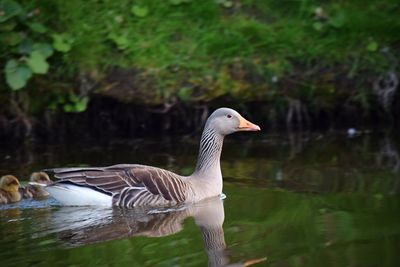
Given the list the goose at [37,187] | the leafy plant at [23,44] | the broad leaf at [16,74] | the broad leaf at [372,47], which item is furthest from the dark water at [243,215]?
the broad leaf at [372,47]

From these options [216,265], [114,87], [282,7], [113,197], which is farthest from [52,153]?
[216,265]

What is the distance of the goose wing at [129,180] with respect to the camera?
10.9m

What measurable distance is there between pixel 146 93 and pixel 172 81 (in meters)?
0.37

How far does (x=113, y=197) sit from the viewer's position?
35.8ft

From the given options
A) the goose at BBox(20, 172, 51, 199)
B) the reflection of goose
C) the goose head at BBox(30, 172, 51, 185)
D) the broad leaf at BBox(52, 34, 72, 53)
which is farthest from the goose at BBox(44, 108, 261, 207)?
the broad leaf at BBox(52, 34, 72, 53)

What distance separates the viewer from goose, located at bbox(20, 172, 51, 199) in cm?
1116

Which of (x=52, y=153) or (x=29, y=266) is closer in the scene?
(x=29, y=266)

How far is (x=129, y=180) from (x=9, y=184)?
1238 mm

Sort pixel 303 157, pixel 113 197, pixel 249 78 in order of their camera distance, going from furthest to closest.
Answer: pixel 249 78 < pixel 303 157 < pixel 113 197

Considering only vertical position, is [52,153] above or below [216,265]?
above

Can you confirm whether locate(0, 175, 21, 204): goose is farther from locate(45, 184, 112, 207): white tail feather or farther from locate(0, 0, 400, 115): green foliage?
locate(0, 0, 400, 115): green foliage

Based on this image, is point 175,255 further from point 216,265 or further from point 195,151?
point 195,151

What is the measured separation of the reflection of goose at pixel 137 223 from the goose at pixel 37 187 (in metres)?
0.56

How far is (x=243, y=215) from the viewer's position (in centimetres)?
1037
